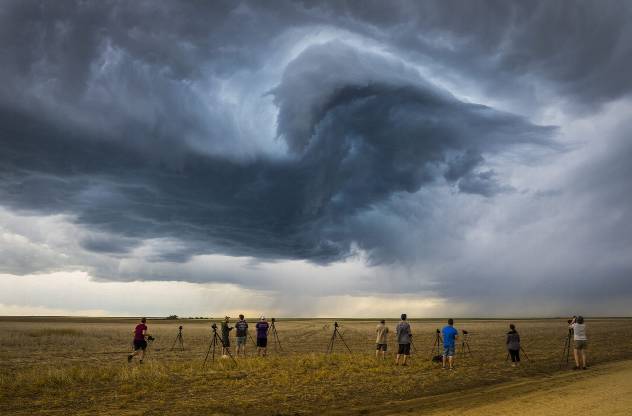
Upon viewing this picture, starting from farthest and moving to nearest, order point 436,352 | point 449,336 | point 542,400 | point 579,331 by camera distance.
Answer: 1. point 436,352
2. point 449,336
3. point 579,331
4. point 542,400

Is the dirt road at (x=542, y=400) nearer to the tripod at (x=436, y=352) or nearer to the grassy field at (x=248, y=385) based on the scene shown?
the grassy field at (x=248, y=385)

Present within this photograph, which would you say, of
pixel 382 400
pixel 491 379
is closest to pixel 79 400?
pixel 382 400

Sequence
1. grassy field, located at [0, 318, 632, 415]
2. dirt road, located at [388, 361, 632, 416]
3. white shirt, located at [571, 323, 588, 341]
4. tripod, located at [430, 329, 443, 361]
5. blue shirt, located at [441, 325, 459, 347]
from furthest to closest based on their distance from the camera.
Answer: tripod, located at [430, 329, 443, 361], blue shirt, located at [441, 325, 459, 347], white shirt, located at [571, 323, 588, 341], grassy field, located at [0, 318, 632, 415], dirt road, located at [388, 361, 632, 416]

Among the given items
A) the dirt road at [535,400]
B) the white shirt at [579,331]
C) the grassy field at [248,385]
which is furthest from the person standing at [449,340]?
the white shirt at [579,331]

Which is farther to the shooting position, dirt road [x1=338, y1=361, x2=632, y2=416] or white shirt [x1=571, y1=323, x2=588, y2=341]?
white shirt [x1=571, y1=323, x2=588, y2=341]

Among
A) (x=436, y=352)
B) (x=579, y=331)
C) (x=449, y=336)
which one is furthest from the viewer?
(x=436, y=352)

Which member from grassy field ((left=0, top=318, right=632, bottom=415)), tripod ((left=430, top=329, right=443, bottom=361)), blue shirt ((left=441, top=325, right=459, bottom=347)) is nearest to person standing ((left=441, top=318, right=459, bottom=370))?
blue shirt ((left=441, top=325, right=459, bottom=347))

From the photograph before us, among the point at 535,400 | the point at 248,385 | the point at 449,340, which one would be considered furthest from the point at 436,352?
the point at 535,400

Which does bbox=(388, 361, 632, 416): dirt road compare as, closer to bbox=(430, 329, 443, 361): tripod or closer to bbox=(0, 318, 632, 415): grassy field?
bbox=(0, 318, 632, 415): grassy field

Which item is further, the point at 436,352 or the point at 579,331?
the point at 436,352

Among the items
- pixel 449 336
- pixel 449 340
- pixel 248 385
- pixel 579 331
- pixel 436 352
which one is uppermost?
pixel 579 331

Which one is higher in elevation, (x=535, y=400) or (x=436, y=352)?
(x=535, y=400)

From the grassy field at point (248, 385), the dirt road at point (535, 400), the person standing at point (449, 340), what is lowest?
the grassy field at point (248, 385)

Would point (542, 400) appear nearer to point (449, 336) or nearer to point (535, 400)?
point (535, 400)
